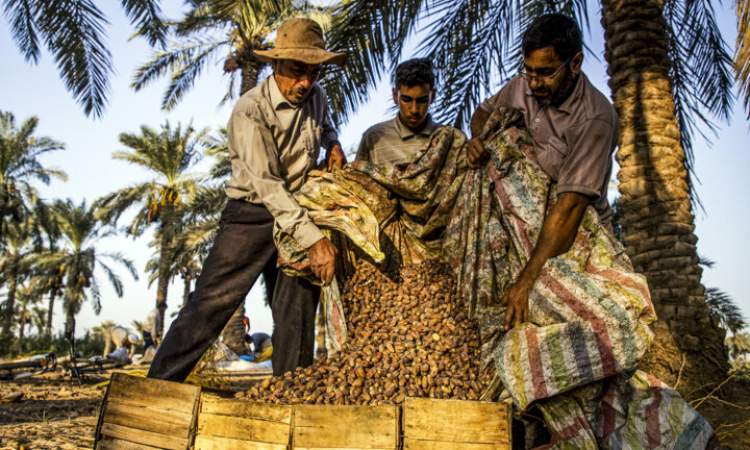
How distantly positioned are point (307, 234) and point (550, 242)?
96 cm

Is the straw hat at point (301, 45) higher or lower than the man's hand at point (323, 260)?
higher

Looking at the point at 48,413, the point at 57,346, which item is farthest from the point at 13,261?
the point at 48,413

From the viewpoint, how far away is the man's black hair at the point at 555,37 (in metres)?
2.17

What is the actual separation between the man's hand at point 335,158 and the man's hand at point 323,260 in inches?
21.3

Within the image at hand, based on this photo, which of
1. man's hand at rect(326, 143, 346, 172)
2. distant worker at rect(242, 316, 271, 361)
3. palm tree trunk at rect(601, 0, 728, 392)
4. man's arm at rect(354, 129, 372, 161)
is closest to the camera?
man's hand at rect(326, 143, 346, 172)

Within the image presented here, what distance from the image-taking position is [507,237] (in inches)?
94.3

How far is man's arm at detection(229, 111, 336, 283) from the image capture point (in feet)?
7.75

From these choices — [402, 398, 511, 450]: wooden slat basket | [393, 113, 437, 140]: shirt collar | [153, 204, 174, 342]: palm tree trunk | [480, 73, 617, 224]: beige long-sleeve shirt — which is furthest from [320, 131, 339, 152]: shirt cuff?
[153, 204, 174, 342]: palm tree trunk

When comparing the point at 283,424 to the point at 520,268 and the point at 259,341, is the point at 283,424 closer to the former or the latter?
the point at 520,268

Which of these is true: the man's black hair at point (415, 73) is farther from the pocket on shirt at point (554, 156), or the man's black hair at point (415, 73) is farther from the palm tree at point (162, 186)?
the palm tree at point (162, 186)

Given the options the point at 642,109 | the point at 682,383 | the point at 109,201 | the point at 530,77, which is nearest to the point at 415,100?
the point at 530,77

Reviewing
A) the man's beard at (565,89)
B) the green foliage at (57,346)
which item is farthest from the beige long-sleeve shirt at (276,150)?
the green foliage at (57,346)

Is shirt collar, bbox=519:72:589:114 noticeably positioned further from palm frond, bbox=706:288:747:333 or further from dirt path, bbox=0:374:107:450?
palm frond, bbox=706:288:747:333

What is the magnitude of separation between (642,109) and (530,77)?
8.75 ft
